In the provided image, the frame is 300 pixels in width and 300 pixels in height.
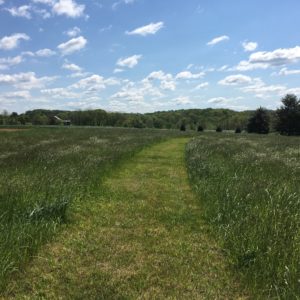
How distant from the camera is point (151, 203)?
1170 centimetres

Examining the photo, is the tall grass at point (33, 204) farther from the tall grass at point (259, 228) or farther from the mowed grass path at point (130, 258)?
the tall grass at point (259, 228)

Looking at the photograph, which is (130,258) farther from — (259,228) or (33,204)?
(33,204)

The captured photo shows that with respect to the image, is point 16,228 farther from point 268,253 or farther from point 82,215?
point 268,253

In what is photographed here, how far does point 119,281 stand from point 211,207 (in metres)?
4.73

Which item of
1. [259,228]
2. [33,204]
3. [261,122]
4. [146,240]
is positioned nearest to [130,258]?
[146,240]

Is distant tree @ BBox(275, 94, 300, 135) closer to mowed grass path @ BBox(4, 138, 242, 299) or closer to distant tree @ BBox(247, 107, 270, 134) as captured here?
distant tree @ BBox(247, 107, 270, 134)

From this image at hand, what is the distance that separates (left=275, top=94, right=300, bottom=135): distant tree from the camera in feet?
253

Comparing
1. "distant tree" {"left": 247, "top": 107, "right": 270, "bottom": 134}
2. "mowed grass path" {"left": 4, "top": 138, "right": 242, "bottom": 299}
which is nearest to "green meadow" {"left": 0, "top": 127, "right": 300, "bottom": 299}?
"mowed grass path" {"left": 4, "top": 138, "right": 242, "bottom": 299}

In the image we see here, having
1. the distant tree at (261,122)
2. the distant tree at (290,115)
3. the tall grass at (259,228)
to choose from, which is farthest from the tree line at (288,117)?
the tall grass at (259,228)

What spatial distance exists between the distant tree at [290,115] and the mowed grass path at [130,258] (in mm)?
71045

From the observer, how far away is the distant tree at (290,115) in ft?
253

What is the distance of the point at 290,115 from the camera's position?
77688 millimetres

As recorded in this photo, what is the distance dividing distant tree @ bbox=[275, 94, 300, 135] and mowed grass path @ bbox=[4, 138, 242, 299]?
71.0 m

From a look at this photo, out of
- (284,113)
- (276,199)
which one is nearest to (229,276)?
(276,199)
